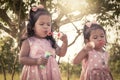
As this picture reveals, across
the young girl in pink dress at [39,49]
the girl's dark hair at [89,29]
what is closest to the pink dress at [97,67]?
the girl's dark hair at [89,29]

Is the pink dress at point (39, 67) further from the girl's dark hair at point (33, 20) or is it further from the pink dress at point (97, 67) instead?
the pink dress at point (97, 67)

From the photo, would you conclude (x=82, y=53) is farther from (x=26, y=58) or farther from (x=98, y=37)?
(x=26, y=58)

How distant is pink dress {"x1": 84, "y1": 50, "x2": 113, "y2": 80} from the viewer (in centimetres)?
636

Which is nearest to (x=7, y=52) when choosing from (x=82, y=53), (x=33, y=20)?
(x=82, y=53)

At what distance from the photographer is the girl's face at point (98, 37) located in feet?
20.8

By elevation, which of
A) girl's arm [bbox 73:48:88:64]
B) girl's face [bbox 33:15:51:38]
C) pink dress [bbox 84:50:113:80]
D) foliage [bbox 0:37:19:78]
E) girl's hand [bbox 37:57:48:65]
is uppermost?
girl's face [bbox 33:15:51:38]

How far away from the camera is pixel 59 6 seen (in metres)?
14.3

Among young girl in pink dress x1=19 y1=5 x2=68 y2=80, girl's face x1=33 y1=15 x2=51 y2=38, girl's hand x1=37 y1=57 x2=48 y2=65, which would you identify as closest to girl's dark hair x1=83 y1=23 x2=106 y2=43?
young girl in pink dress x1=19 y1=5 x2=68 y2=80

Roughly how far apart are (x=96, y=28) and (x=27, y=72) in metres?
1.78

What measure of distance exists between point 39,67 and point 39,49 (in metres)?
0.29

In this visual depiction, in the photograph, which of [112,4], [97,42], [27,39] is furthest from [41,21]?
[112,4]

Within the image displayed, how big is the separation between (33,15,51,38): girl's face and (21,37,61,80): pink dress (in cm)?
14

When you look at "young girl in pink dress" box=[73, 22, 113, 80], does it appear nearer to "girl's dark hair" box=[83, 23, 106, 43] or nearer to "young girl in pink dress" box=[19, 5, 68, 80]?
"girl's dark hair" box=[83, 23, 106, 43]

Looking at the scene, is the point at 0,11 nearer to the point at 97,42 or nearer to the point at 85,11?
the point at 85,11
